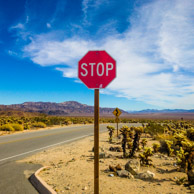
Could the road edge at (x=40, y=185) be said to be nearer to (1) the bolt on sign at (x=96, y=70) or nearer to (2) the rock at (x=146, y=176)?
(1) the bolt on sign at (x=96, y=70)

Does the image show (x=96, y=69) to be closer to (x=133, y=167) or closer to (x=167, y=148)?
(x=133, y=167)

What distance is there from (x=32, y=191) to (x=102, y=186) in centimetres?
176

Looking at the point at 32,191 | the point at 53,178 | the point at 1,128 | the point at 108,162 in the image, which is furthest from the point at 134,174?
the point at 1,128

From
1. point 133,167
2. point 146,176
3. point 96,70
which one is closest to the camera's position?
point 96,70

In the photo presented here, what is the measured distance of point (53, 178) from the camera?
5.55m

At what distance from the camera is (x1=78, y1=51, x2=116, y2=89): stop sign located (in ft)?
11.0

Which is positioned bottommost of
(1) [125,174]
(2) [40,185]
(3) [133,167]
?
(2) [40,185]

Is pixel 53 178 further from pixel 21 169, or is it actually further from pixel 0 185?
pixel 21 169

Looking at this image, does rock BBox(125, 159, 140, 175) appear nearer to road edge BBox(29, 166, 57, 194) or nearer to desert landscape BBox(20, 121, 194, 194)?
desert landscape BBox(20, 121, 194, 194)

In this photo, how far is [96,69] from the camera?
3352 millimetres

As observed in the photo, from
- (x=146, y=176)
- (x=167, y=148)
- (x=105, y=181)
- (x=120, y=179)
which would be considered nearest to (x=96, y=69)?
(x=105, y=181)

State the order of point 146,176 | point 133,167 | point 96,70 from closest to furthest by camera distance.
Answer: point 96,70
point 146,176
point 133,167

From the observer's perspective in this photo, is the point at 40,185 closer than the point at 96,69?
No

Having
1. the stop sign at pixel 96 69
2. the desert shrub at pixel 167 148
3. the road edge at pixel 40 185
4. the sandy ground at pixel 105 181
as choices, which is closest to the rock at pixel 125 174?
the sandy ground at pixel 105 181
